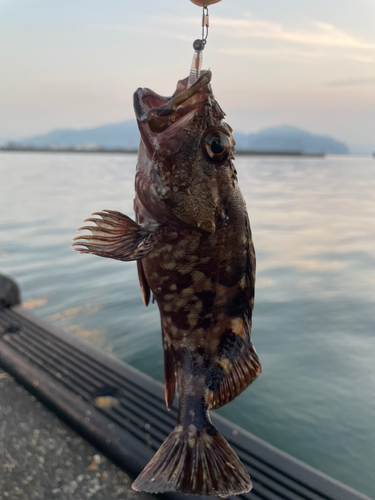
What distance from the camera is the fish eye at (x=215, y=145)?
1973mm

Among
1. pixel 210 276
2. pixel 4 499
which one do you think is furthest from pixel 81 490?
pixel 210 276

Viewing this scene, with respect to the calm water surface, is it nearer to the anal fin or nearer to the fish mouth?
the anal fin

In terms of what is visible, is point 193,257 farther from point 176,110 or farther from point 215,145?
point 176,110

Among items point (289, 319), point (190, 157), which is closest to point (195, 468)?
point (190, 157)

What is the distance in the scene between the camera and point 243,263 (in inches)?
82.2

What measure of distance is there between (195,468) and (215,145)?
158cm

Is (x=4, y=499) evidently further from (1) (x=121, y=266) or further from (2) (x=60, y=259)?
(2) (x=60, y=259)

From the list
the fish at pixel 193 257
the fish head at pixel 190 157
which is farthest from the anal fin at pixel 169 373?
the fish head at pixel 190 157

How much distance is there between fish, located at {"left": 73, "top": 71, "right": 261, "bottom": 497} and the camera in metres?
1.97

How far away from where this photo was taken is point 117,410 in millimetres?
4281

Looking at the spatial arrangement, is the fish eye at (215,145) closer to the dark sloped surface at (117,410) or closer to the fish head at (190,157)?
the fish head at (190,157)

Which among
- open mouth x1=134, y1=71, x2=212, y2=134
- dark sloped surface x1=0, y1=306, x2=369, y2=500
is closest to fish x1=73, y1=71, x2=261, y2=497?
open mouth x1=134, y1=71, x2=212, y2=134

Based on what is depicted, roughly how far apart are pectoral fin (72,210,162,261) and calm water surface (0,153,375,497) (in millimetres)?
4351

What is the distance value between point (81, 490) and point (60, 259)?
10.0m
